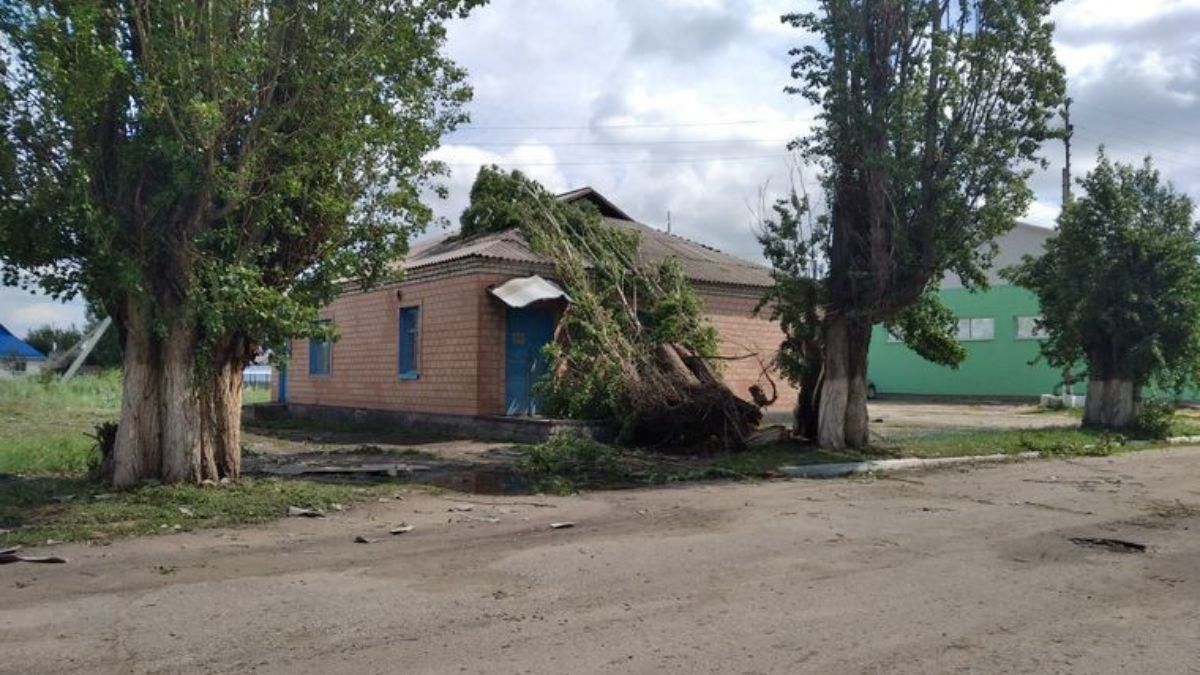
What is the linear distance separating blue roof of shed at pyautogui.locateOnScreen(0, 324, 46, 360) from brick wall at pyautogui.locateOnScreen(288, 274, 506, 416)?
3123 cm

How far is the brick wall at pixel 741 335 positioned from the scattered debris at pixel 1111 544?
13239 mm

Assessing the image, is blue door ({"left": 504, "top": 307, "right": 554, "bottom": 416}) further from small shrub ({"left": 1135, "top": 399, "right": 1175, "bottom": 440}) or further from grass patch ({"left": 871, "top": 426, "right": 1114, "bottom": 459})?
small shrub ({"left": 1135, "top": 399, "right": 1175, "bottom": 440})

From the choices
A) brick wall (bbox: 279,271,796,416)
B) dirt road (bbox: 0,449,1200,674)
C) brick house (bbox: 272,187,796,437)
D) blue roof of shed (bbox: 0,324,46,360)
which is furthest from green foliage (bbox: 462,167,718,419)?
blue roof of shed (bbox: 0,324,46,360)

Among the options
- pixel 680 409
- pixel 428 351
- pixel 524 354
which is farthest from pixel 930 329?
pixel 428 351

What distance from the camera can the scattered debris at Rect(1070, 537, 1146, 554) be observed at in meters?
8.53

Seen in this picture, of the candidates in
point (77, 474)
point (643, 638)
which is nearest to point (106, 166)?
point (77, 474)

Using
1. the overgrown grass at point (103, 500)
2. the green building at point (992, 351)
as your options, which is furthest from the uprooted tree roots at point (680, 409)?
the green building at point (992, 351)

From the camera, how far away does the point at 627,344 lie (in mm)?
16906

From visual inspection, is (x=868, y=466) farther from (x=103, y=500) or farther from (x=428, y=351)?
(x=103, y=500)

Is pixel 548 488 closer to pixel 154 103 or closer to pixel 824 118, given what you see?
pixel 154 103

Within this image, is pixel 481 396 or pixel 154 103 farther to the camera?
pixel 481 396

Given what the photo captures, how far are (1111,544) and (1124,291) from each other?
13838mm

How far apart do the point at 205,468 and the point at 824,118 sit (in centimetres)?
1067

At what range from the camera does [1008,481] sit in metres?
13.5
